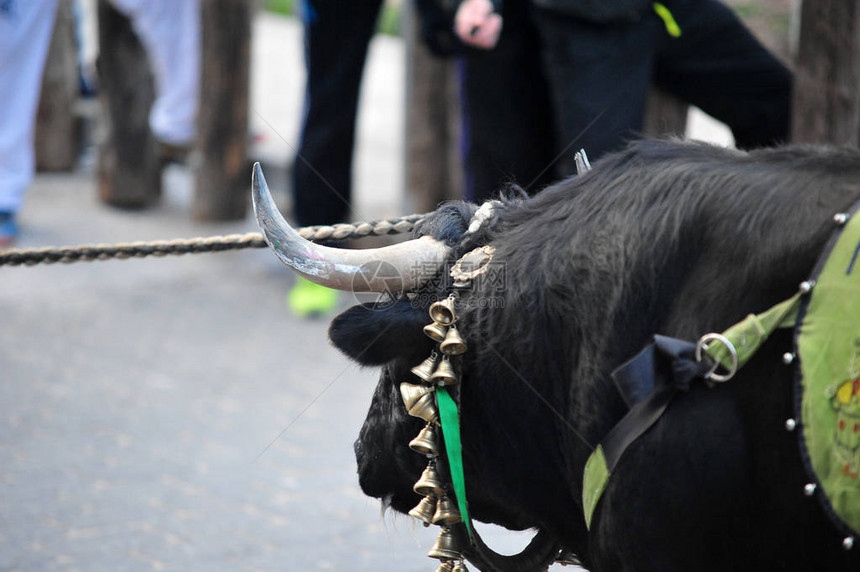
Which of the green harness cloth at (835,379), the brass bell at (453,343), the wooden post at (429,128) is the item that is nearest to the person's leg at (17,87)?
the wooden post at (429,128)

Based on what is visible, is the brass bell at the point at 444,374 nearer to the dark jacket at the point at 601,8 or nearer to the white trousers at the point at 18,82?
the dark jacket at the point at 601,8

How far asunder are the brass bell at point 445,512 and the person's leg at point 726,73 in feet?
7.33

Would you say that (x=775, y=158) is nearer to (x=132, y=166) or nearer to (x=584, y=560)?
(x=584, y=560)

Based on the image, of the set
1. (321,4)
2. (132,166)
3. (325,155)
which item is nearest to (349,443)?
(325,155)

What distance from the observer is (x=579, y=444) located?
5.41 feet

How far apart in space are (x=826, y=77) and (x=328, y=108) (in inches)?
82.7

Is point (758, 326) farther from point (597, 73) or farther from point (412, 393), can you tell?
point (597, 73)

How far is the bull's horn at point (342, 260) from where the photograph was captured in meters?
1.69

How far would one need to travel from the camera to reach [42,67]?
221 inches

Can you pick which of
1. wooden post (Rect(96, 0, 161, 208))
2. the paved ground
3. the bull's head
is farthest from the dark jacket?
wooden post (Rect(96, 0, 161, 208))

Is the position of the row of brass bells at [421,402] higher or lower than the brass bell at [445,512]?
higher

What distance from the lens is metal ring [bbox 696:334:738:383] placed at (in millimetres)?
1422

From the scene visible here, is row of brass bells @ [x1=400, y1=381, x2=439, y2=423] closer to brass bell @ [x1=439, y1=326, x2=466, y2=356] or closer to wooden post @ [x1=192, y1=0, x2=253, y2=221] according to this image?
brass bell @ [x1=439, y1=326, x2=466, y2=356]

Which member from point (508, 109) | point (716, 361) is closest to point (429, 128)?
point (508, 109)
